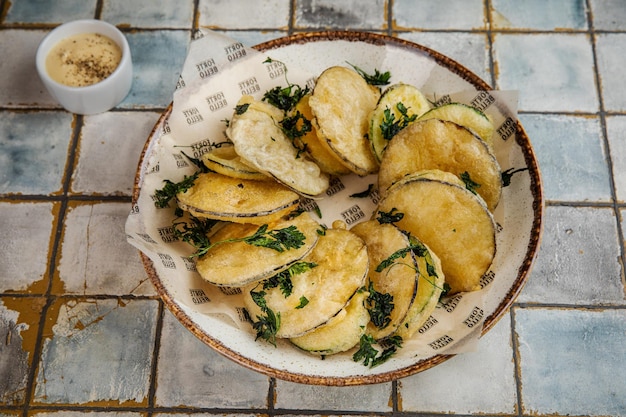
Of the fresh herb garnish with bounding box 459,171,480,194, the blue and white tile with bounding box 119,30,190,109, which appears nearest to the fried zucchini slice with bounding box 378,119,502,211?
the fresh herb garnish with bounding box 459,171,480,194

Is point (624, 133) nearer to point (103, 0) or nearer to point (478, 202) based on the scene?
point (478, 202)

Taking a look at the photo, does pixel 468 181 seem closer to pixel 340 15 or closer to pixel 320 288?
pixel 320 288

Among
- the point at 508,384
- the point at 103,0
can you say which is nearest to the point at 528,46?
the point at 508,384

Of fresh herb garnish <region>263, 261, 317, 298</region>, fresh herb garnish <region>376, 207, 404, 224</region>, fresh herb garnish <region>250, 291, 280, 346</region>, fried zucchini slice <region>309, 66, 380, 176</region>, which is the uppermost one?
fried zucchini slice <region>309, 66, 380, 176</region>

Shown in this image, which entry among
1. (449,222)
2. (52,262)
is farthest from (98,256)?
(449,222)

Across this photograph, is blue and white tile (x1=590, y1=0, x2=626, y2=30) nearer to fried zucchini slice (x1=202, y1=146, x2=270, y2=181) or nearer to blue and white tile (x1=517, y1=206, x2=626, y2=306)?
blue and white tile (x1=517, y1=206, x2=626, y2=306)

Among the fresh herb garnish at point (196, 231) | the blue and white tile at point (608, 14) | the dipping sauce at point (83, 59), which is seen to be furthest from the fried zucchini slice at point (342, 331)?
the blue and white tile at point (608, 14)

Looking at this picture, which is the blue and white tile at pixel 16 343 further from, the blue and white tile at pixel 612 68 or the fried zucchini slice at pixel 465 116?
the blue and white tile at pixel 612 68
